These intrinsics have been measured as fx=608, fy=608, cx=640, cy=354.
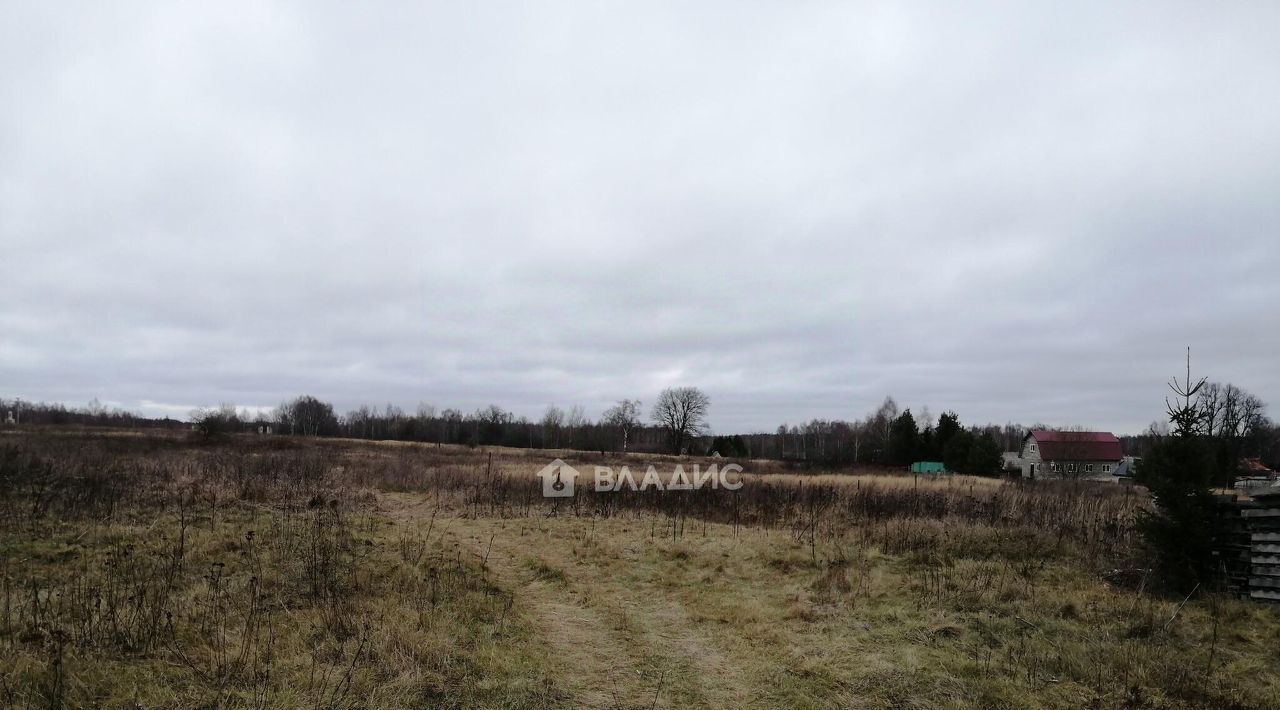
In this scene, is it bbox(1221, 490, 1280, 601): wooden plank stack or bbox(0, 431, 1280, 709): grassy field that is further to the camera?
bbox(1221, 490, 1280, 601): wooden plank stack

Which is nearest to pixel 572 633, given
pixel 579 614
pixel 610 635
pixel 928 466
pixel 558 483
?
pixel 610 635

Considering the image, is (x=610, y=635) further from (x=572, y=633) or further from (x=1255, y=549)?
(x=1255, y=549)

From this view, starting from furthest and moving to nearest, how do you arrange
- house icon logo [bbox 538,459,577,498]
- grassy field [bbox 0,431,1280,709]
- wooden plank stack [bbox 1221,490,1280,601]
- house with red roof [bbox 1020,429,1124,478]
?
house with red roof [bbox 1020,429,1124,478], house icon logo [bbox 538,459,577,498], wooden plank stack [bbox 1221,490,1280,601], grassy field [bbox 0,431,1280,709]

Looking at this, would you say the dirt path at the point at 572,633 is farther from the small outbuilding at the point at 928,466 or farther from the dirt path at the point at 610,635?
the small outbuilding at the point at 928,466

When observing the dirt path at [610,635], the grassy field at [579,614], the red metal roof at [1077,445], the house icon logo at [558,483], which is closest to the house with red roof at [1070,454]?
the red metal roof at [1077,445]

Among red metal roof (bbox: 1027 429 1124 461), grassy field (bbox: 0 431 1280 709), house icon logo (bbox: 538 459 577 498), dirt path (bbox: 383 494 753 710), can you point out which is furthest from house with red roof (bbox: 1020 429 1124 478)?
dirt path (bbox: 383 494 753 710)

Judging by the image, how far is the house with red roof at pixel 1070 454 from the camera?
48531 mm

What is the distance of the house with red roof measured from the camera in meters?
48.5

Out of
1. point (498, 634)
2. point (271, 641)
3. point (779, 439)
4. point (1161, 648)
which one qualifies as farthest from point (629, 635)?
point (779, 439)

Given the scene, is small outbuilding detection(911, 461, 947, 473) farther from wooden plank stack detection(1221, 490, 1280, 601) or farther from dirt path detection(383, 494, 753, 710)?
dirt path detection(383, 494, 753, 710)

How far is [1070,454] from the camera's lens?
49.4 meters

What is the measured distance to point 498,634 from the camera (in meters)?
6.64

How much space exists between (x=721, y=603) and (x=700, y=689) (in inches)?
113

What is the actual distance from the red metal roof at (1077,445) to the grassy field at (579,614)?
145 ft
